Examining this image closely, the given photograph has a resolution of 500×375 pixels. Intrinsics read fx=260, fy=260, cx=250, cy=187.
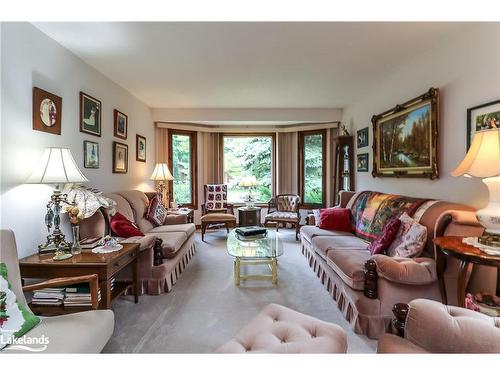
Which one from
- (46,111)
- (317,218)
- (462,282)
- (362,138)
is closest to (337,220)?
(317,218)

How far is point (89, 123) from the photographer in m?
3.03

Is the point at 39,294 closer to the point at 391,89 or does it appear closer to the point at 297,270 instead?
the point at 297,270

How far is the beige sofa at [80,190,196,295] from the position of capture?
2.56 meters

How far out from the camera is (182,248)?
333 cm

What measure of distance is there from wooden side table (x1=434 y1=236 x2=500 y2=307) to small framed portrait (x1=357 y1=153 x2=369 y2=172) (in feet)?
8.00

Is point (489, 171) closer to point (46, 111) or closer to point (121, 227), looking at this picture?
point (121, 227)

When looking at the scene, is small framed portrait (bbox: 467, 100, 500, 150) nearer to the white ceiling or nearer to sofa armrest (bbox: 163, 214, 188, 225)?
the white ceiling

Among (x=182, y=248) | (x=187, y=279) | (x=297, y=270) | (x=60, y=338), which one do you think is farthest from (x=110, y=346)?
(x=297, y=270)

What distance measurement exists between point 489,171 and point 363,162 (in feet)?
8.87

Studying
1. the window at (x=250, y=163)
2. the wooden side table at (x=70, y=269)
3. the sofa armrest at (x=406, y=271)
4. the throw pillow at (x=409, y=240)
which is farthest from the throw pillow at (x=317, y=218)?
the wooden side table at (x=70, y=269)

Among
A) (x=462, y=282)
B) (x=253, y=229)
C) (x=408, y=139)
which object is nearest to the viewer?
(x=462, y=282)

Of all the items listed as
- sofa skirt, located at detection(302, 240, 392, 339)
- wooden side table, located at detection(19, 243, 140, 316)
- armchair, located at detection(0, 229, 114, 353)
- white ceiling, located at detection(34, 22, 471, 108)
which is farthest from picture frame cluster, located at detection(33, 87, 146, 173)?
sofa skirt, located at detection(302, 240, 392, 339)

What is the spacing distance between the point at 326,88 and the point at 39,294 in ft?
13.3

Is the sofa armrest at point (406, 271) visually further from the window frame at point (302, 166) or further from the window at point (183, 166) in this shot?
the window at point (183, 166)
